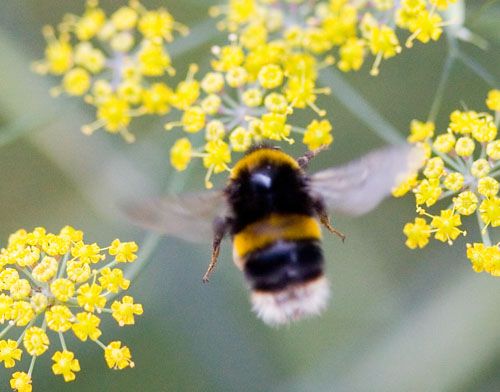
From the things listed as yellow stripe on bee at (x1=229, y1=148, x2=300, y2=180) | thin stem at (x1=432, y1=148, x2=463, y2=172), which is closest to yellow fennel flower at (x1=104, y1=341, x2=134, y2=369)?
yellow stripe on bee at (x1=229, y1=148, x2=300, y2=180)

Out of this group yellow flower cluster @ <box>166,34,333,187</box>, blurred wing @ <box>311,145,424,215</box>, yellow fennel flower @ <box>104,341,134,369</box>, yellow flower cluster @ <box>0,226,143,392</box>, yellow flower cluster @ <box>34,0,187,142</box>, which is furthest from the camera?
yellow flower cluster @ <box>34,0,187,142</box>

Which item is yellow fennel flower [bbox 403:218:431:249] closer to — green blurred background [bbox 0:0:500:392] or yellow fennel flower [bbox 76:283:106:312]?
yellow fennel flower [bbox 76:283:106:312]

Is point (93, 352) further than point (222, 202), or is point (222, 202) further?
point (93, 352)

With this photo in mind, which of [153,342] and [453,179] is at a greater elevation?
[153,342]

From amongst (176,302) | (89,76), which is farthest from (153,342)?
(89,76)

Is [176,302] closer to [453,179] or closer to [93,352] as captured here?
[93,352]

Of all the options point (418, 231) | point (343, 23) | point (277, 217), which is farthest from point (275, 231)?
point (343, 23)
